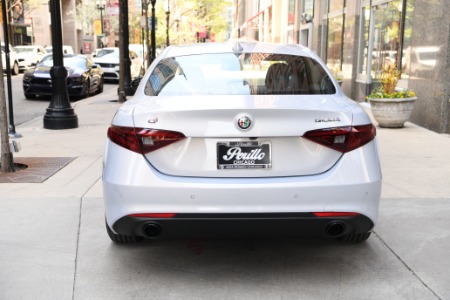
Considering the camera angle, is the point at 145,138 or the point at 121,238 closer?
the point at 145,138

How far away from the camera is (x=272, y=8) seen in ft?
133

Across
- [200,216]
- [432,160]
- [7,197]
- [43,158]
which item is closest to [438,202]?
[432,160]

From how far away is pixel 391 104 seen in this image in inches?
412

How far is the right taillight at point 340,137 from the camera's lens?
3.50m

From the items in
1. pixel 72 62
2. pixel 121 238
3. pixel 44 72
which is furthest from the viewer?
pixel 72 62

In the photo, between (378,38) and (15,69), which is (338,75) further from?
(15,69)

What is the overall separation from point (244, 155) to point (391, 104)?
303 inches

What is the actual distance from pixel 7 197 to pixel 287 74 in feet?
10.9

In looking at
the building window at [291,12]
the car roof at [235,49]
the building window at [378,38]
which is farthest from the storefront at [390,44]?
the car roof at [235,49]

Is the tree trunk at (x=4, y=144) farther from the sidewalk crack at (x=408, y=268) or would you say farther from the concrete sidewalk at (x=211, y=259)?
the sidewalk crack at (x=408, y=268)

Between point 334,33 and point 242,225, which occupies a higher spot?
point 334,33

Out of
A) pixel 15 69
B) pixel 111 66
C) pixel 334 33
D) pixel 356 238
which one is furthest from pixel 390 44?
pixel 15 69

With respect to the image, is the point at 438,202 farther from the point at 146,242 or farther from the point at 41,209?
the point at 41,209

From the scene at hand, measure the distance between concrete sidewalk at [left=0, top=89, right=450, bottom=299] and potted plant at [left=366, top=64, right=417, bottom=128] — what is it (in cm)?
458
